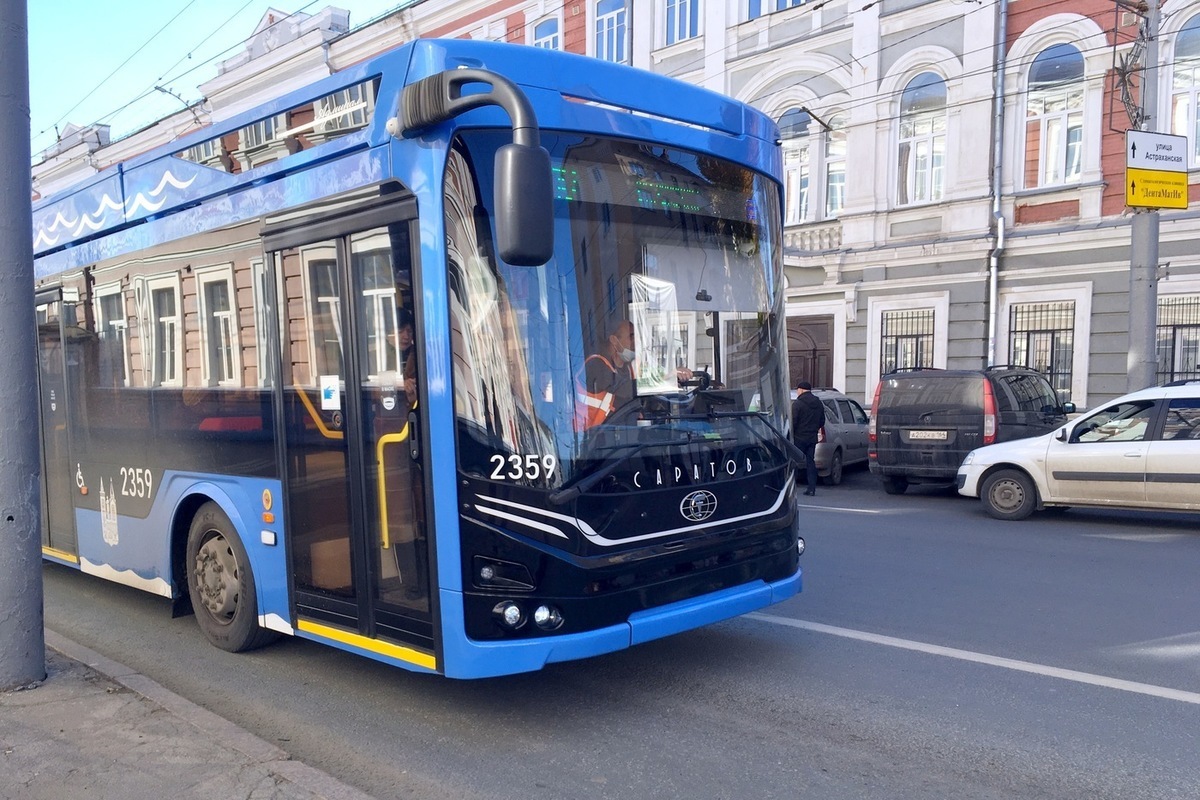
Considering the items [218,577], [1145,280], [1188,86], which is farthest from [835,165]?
[218,577]

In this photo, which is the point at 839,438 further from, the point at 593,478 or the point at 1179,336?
the point at 593,478

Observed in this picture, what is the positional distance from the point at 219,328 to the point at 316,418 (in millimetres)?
1227

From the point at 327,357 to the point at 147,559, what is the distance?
8.86 feet

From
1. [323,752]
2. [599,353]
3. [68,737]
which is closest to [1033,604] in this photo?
[599,353]

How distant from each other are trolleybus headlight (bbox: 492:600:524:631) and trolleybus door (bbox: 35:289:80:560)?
491cm

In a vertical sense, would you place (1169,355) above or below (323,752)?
above

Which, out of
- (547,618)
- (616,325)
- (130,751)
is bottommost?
(130,751)

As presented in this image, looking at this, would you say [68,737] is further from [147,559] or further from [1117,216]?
[1117,216]

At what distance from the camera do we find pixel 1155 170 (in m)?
13.9

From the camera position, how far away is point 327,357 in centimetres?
511

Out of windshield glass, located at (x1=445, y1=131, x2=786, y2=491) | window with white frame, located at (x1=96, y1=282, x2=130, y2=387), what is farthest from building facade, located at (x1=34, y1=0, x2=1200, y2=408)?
window with white frame, located at (x1=96, y1=282, x2=130, y2=387)

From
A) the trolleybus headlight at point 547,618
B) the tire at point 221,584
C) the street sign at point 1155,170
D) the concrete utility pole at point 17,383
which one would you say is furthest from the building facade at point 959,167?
the concrete utility pole at point 17,383

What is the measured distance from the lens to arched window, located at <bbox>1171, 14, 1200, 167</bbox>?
1708 centimetres

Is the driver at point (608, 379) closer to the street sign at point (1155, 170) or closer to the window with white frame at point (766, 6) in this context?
the street sign at point (1155, 170)
